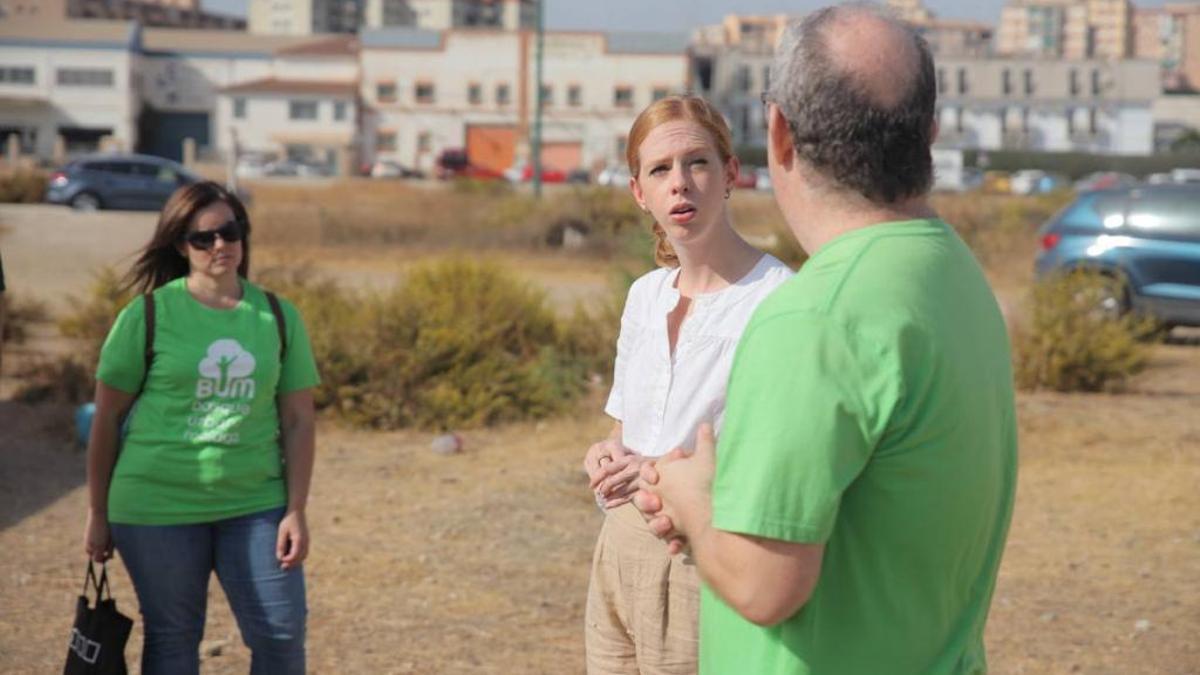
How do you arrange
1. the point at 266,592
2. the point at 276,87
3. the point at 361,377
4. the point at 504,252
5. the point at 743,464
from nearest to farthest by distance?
the point at 743,464
the point at 266,592
the point at 361,377
the point at 504,252
the point at 276,87

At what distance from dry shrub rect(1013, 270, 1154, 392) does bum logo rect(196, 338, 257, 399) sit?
8739mm

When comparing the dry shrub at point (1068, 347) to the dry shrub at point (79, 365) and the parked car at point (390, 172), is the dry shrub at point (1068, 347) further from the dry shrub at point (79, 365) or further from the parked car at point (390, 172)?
the parked car at point (390, 172)

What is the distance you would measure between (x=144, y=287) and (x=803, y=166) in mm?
2725

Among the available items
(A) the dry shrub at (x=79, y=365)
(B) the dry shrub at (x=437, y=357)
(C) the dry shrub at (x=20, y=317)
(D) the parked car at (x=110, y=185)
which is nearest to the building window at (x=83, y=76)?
(D) the parked car at (x=110, y=185)

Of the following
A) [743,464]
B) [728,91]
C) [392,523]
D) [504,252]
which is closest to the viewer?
[743,464]

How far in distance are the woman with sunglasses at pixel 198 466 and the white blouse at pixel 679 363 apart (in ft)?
3.75

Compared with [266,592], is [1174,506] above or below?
below

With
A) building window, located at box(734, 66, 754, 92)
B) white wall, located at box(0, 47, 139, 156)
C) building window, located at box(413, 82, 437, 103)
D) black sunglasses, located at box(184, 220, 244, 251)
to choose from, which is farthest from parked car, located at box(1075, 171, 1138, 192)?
white wall, located at box(0, 47, 139, 156)

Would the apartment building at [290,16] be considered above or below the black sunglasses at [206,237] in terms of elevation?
above

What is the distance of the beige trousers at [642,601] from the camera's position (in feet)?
11.3

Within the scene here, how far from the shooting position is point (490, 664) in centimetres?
604

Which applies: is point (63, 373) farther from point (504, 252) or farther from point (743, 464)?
point (504, 252)

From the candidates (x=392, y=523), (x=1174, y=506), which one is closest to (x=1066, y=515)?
(x=1174, y=506)

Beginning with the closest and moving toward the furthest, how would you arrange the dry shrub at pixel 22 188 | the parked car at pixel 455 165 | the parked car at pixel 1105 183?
the parked car at pixel 1105 183 → the dry shrub at pixel 22 188 → the parked car at pixel 455 165
